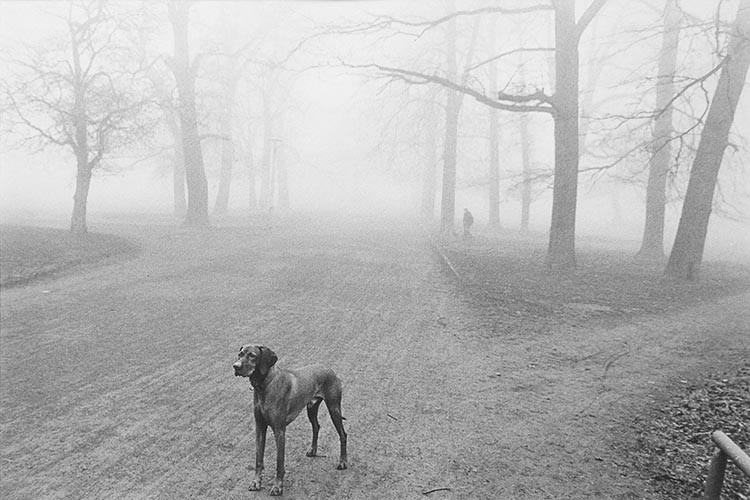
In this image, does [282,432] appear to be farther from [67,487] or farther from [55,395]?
[55,395]

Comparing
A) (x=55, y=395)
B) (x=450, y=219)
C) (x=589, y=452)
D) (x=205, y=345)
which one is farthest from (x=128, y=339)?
(x=450, y=219)

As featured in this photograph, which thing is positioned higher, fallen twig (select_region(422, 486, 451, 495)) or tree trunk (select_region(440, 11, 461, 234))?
tree trunk (select_region(440, 11, 461, 234))

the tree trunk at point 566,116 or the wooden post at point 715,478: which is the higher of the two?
the tree trunk at point 566,116

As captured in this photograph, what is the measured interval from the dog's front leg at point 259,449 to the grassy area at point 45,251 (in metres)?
10.2

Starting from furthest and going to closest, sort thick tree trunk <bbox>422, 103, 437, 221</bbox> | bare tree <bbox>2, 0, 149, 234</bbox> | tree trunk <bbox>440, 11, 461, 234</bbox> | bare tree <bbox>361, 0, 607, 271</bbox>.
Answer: thick tree trunk <bbox>422, 103, 437, 221</bbox> → tree trunk <bbox>440, 11, 461, 234</bbox> → bare tree <bbox>2, 0, 149, 234</bbox> → bare tree <bbox>361, 0, 607, 271</bbox>

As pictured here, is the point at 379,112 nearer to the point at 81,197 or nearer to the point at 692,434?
the point at 81,197

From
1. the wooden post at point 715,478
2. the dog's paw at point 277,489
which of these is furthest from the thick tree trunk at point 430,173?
the wooden post at point 715,478

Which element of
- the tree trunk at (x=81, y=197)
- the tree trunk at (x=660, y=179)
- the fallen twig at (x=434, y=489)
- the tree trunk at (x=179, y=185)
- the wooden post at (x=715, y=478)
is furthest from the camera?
A: the tree trunk at (x=179, y=185)

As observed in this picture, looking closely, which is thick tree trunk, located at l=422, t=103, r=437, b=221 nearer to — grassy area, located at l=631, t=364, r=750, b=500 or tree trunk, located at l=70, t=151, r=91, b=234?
tree trunk, located at l=70, t=151, r=91, b=234

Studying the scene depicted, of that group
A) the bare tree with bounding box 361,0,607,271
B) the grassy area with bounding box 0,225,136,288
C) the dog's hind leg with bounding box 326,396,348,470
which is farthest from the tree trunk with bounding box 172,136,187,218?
the dog's hind leg with bounding box 326,396,348,470

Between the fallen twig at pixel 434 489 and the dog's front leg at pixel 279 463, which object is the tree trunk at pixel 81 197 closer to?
the dog's front leg at pixel 279 463

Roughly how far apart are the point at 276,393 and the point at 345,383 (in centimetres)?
258

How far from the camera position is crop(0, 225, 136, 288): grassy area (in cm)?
1246

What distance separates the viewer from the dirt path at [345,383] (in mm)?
4391
